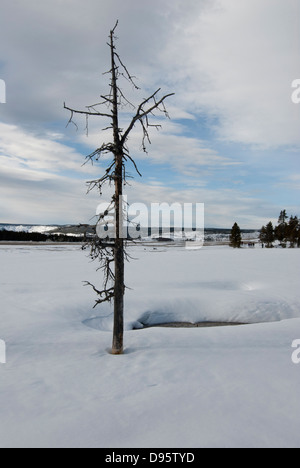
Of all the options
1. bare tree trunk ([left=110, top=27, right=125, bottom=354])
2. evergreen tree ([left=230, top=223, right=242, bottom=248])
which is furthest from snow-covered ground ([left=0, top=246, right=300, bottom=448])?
evergreen tree ([left=230, top=223, right=242, bottom=248])

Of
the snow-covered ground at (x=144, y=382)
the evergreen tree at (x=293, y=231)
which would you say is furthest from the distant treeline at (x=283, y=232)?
the snow-covered ground at (x=144, y=382)

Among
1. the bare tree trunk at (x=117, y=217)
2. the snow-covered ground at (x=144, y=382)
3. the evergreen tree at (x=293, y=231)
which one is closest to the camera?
the snow-covered ground at (x=144, y=382)

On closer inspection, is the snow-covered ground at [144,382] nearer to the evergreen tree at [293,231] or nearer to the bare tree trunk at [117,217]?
the bare tree trunk at [117,217]

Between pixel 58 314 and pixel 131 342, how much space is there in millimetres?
4693

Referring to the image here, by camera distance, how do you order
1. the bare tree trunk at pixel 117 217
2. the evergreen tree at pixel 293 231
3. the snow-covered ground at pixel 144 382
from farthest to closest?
1. the evergreen tree at pixel 293 231
2. the bare tree trunk at pixel 117 217
3. the snow-covered ground at pixel 144 382

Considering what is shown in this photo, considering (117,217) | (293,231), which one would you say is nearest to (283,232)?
(293,231)

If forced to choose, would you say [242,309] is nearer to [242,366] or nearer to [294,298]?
[294,298]

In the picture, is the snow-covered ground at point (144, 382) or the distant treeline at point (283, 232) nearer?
the snow-covered ground at point (144, 382)

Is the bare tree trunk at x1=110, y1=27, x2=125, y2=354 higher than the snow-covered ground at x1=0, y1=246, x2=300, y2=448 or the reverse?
higher

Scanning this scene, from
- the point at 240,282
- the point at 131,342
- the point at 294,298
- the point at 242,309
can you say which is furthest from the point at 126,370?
the point at 240,282

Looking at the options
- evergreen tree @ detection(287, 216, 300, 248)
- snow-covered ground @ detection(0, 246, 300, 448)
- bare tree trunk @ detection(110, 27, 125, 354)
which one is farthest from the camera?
evergreen tree @ detection(287, 216, 300, 248)

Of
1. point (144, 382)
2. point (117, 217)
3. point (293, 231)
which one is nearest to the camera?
point (144, 382)

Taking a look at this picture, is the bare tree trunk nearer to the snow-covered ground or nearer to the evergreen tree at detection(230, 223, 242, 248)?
the snow-covered ground

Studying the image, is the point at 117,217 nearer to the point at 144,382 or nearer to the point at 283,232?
the point at 144,382
